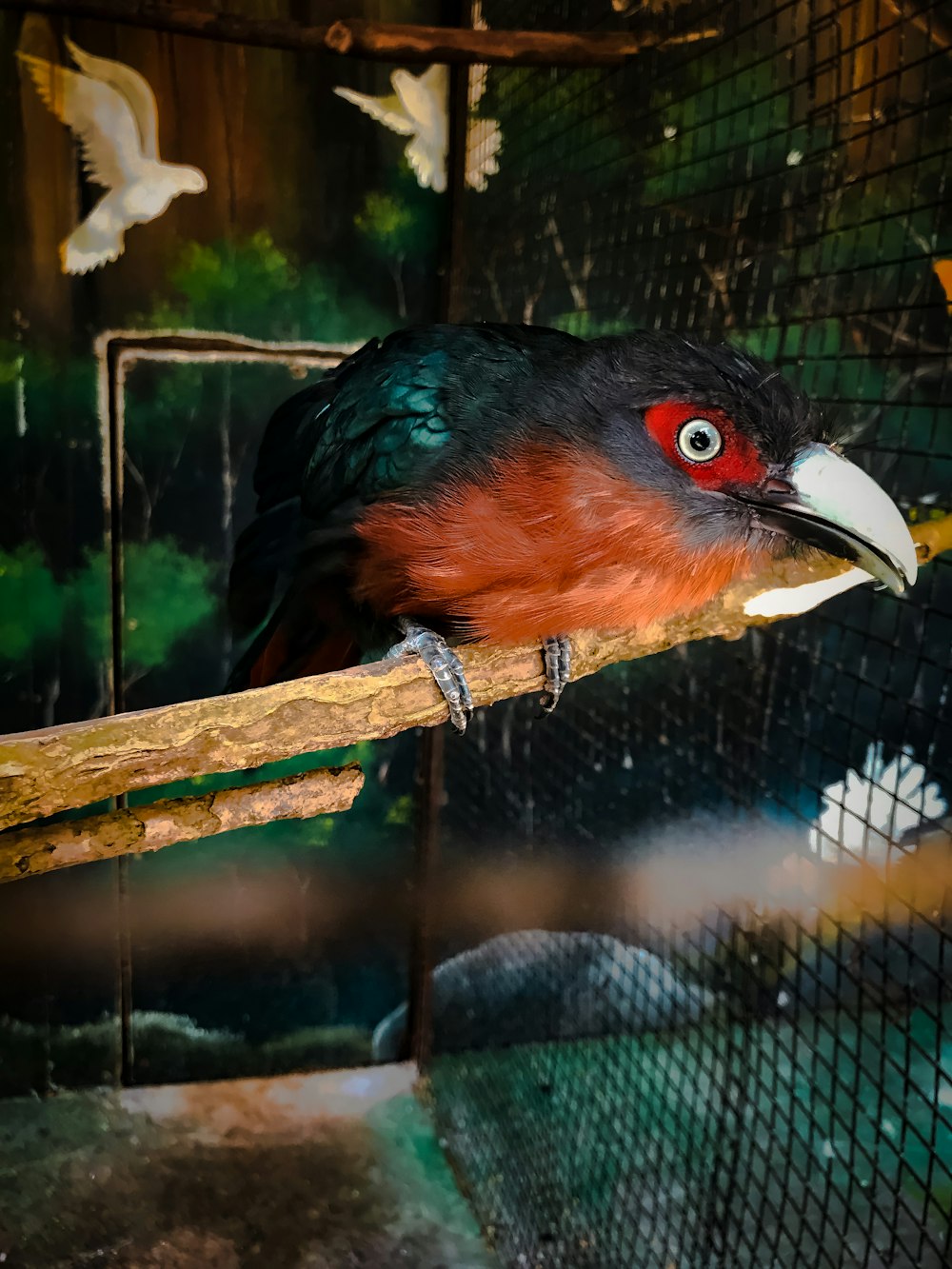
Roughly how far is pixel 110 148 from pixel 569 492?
116 cm

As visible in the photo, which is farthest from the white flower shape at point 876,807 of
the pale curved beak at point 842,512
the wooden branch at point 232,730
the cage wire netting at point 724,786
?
the wooden branch at point 232,730

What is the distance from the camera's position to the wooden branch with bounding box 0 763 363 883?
0.97 m

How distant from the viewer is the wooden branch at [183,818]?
3.18 feet

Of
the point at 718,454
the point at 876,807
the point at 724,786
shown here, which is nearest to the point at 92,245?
the point at 718,454

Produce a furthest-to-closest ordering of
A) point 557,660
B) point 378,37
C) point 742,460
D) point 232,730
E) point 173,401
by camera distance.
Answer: point 173,401, point 378,37, point 557,660, point 742,460, point 232,730

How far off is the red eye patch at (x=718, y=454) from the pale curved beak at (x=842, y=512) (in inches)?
1.2

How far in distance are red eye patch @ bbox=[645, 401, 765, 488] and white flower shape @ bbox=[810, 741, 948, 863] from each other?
824 mm

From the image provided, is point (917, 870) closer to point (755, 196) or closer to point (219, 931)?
point (755, 196)

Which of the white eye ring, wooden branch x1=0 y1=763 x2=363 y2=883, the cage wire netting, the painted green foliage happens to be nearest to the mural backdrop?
the painted green foliage

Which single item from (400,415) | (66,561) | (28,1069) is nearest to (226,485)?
(66,561)

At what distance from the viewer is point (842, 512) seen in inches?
38.3

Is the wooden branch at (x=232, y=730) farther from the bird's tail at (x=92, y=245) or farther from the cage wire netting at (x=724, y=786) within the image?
the bird's tail at (x=92, y=245)

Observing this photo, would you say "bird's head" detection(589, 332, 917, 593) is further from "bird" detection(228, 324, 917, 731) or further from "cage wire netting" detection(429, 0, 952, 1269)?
"cage wire netting" detection(429, 0, 952, 1269)

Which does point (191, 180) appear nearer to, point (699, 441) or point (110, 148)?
point (110, 148)
